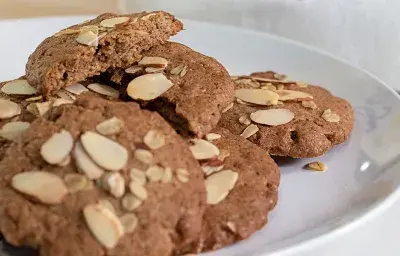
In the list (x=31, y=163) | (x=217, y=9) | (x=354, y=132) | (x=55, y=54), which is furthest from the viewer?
(x=217, y=9)

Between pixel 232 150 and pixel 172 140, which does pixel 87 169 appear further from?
pixel 232 150

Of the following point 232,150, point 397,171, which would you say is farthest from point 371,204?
point 232,150

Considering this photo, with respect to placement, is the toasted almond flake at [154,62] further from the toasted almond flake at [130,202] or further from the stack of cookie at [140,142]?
the toasted almond flake at [130,202]

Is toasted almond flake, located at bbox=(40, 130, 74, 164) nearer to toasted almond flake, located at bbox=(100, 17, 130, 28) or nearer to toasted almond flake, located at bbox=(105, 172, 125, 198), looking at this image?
toasted almond flake, located at bbox=(105, 172, 125, 198)

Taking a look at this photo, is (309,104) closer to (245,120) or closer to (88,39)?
(245,120)

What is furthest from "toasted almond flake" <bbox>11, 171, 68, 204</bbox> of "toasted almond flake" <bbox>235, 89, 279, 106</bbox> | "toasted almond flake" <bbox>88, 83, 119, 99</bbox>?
"toasted almond flake" <bbox>235, 89, 279, 106</bbox>
